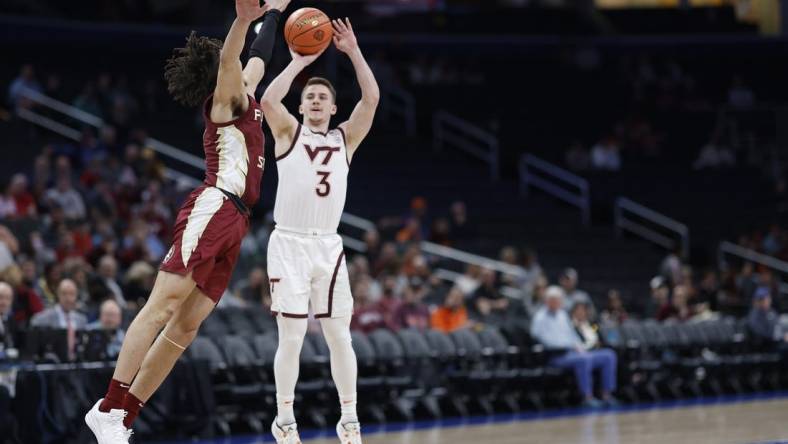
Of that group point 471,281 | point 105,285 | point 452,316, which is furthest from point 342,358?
point 471,281

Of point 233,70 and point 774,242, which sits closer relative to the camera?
point 233,70

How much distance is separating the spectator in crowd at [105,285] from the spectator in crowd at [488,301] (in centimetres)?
482

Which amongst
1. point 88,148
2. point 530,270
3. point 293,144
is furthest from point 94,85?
point 293,144

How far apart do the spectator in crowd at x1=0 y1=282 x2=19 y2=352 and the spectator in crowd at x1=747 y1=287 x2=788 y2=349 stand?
1078 cm

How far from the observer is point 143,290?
46.8ft

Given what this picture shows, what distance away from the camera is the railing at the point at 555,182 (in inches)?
947

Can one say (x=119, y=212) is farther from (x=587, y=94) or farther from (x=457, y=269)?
(x=587, y=94)

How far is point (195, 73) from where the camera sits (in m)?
7.82

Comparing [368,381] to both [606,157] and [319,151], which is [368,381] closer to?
[319,151]

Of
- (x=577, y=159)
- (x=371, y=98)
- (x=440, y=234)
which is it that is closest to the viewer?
(x=371, y=98)

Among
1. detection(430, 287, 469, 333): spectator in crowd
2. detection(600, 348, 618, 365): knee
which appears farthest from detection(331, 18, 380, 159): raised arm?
detection(600, 348, 618, 365): knee

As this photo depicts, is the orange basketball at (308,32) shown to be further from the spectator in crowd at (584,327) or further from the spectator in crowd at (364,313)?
the spectator in crowd at (584,327)

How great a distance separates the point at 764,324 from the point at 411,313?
223 inches

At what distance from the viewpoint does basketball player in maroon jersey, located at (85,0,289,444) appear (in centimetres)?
750
